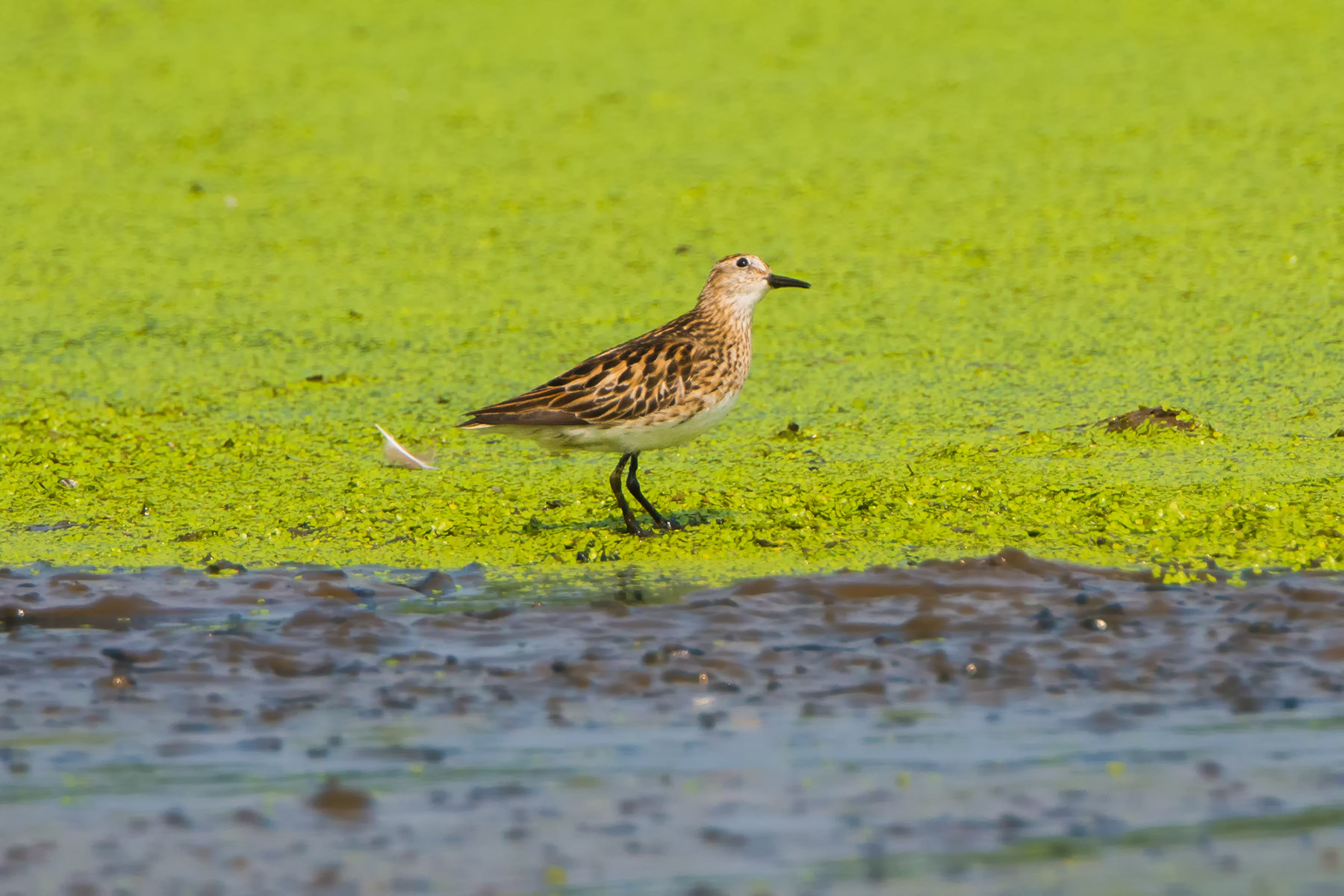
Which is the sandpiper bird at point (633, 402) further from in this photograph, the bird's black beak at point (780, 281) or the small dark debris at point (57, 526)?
the small dark debris at point (57, 526)

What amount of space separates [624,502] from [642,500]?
102 millimetres

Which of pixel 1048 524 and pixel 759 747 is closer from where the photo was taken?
pixel 759 747

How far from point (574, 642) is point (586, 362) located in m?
1.89

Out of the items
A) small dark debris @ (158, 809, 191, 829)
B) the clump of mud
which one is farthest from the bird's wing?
small dark debris @ (158, 809, 191, 829)

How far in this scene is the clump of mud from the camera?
8.15 meters

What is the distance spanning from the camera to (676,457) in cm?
861

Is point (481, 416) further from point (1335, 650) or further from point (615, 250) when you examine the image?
point (615, 250)

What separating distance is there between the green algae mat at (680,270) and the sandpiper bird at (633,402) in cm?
37

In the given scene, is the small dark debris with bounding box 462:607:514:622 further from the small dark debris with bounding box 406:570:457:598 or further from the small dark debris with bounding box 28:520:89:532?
the small dark debris with bounding box 28:520:89:532

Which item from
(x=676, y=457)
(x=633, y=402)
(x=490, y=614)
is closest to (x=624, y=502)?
(x=633, y=402)

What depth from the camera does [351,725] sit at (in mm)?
5129

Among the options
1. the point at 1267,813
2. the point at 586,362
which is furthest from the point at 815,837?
the point at 586,362

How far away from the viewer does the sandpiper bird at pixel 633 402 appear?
7.16 meters

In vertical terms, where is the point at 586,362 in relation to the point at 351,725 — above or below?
above
